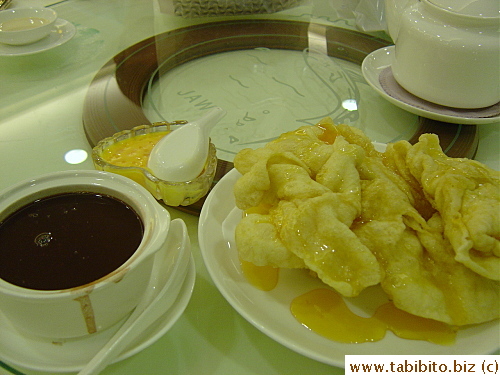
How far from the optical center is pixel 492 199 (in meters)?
0.76

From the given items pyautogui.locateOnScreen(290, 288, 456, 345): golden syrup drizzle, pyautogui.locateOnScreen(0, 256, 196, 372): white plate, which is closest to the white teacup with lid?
pyautogui.locateOnScreen(290, 288, 456, 345): golden syrup drizzle

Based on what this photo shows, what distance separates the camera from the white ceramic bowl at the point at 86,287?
0.59 metres

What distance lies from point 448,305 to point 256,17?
180 centimetres

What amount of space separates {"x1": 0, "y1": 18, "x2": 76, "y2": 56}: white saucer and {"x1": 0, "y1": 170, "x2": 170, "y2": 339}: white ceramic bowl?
45.0 inches

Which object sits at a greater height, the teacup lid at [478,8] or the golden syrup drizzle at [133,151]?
the teacup lid at [478,8]

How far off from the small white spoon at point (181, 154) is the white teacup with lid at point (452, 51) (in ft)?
2.51

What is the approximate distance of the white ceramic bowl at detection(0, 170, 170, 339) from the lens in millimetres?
589

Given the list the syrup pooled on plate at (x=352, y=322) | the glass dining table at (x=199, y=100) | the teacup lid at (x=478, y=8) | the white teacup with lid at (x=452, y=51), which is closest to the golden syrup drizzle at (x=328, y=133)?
the glass dining table at (x=199, y=100)

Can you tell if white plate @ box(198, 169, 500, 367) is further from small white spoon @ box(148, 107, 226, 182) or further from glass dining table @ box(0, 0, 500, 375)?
small white spoon @ box(148, 107, 226, 182)

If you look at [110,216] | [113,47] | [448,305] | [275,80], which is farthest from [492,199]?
[113,47]

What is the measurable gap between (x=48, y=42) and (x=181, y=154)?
108cm

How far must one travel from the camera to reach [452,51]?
124 centimetres

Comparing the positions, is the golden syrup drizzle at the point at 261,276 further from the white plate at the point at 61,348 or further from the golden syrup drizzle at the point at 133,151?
the golden syrup drizzle at the point at 133,151

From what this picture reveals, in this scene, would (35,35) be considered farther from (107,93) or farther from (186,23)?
(186,23)
